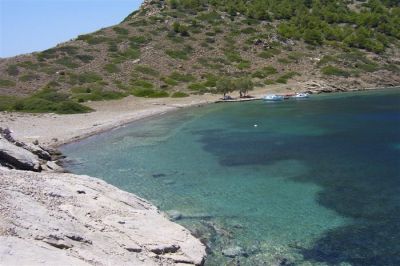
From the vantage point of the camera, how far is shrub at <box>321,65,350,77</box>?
105188mm

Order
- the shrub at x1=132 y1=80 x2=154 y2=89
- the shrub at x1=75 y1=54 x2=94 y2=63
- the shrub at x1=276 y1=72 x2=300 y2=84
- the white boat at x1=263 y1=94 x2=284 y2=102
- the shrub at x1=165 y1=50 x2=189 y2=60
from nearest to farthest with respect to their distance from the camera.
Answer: the white boat at x1=263 y1=94 x2=284 y2=102 < the shrub at x1=132 y1=80 x2=154 y2=89 < the shrub at x1=276 y1=72 x2=300 y2=84 < the shrub at x1=75 y1=54 x2=94 y2=63 < the shrub at x1=165 y1=50 x2=189 y2=60

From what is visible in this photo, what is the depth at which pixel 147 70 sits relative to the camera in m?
101

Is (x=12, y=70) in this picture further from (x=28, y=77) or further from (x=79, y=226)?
(x=79, y=226)

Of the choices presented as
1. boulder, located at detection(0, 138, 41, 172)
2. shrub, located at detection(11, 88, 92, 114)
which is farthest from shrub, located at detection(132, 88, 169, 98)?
boulder, located at detection(0, 138, 41, 172)

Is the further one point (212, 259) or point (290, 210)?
point (290, 210)

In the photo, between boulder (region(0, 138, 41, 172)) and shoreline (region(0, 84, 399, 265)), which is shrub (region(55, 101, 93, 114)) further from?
shoreline (region(0, 84, 399, 265))

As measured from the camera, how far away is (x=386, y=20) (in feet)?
465

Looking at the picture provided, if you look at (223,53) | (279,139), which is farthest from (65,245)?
(223,53)

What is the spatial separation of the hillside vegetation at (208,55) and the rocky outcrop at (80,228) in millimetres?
45955

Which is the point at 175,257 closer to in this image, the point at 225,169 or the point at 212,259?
the point at 212,259

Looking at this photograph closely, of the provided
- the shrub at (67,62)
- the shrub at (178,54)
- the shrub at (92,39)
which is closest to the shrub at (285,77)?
the shrub at (178,54)

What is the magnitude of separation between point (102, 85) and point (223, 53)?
35.6m

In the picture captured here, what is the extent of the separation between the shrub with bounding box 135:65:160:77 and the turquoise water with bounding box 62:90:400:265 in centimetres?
3614

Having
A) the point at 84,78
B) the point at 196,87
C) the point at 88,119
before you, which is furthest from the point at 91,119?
the point at 196,87
